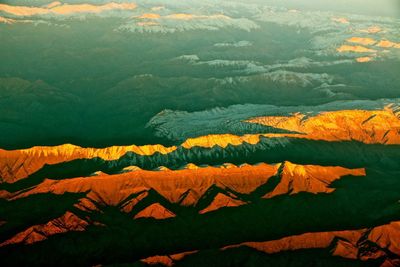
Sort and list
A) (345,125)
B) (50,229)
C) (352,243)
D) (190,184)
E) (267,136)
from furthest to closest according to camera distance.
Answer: (345,125)
(267,136)
(190,184)
(50,229)
(352,243)

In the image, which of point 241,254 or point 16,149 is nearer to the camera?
point 241,254

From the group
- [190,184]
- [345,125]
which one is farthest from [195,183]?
[345,125]

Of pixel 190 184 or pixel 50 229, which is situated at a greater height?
pixel 50 229

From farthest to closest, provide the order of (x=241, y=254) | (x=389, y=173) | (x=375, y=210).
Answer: (x=389, y=173), (x=375, y=210), (x=241, y=254)

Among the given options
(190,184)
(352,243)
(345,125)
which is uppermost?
(352,243)

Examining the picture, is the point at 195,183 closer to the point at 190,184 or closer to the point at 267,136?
the point at 190,184

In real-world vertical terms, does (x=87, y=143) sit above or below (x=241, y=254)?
below

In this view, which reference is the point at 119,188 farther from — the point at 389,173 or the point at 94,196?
the point at 389,173

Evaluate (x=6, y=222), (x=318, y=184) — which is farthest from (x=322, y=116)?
(x=6, y=222)

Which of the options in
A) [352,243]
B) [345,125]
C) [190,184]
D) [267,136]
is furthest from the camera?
[345,125]

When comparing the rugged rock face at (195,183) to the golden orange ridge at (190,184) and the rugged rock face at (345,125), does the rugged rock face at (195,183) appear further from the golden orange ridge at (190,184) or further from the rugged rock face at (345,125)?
the rugged rock face at (345,125)

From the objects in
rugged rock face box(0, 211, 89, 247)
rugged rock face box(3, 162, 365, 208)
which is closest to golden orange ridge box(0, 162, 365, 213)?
rugged rock face box(3, 162, 365, 208)
